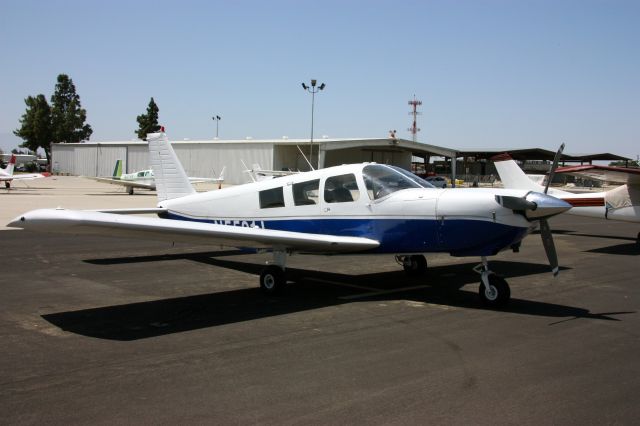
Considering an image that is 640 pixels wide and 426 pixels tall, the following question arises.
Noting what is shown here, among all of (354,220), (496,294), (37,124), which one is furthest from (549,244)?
(37,124)

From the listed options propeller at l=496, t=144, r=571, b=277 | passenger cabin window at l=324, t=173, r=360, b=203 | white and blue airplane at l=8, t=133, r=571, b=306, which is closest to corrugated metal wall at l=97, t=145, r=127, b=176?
white and blue airplane at l=8, t=133, r=571, b=306

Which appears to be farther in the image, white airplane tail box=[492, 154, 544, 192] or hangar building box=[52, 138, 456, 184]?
hangar building box=[52, 138, 456, 184]

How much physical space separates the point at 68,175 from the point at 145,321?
8275 cm

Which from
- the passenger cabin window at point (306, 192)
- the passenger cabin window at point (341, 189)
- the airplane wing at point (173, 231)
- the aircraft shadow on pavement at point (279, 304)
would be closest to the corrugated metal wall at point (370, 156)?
the aircraft shadow on pavement at point (279, 304)

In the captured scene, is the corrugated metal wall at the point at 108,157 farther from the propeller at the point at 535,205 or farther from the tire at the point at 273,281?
the propeller at the point at 535,205

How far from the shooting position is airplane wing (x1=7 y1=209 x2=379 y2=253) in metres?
6.02

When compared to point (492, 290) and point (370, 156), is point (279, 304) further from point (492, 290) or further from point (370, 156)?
point (370, 156)

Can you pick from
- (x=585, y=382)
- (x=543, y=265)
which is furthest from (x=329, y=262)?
(x=585, y=382)

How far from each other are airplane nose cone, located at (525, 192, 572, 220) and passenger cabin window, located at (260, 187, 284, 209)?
4084 mm

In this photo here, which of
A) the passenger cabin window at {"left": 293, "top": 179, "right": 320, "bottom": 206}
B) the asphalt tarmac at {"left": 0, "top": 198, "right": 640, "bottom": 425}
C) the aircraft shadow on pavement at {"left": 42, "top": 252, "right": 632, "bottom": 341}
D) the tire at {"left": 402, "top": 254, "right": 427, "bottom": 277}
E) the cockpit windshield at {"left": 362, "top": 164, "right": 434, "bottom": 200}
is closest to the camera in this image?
the asphalt tarmac at {"left": 0, "top": 198, "right": 640, "bottom": 425}

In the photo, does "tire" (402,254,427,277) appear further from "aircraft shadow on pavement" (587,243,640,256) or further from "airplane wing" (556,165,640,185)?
"aircraft shadow on pavement" (587,243,640,256)

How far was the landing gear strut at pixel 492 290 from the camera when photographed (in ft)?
25.7

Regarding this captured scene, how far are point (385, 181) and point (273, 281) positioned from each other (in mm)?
2311

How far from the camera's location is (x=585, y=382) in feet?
16.2
